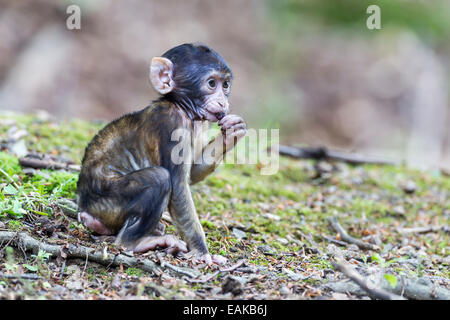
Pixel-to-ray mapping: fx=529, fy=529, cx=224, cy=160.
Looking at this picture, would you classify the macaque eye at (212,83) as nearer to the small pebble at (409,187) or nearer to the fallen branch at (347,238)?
the fallen branch at (347,238)

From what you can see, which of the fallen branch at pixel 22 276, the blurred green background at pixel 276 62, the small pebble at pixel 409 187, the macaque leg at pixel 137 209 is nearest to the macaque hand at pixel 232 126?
the macaque leg at pixel 137 209

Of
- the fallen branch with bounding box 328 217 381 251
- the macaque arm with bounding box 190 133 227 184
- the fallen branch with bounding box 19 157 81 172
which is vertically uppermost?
the macaque arm with bounding box 190 133 227 184

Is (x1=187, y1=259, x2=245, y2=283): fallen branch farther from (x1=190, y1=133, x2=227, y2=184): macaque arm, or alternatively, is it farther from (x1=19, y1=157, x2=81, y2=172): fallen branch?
(x1=19, y1=157, x2=81, y2=172): fallen branch

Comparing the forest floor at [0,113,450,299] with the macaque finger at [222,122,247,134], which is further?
the macaque finger at [222,122,247,134]

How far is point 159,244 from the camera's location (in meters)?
4.83

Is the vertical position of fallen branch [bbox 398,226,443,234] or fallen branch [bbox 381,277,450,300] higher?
fallen branch [bbox 381,277,450,300]

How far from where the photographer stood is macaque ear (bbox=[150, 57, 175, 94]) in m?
5.18

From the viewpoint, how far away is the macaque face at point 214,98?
5246 mm

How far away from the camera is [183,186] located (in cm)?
483

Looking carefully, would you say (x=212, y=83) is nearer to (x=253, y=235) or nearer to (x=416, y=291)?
(x=253, y=235)

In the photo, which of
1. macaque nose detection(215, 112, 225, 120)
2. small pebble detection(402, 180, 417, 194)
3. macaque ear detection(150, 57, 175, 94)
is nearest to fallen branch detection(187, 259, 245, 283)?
macaque nose detection(215, 112, 225, 120)

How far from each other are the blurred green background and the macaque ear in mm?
11174

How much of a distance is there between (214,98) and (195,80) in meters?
0.26
